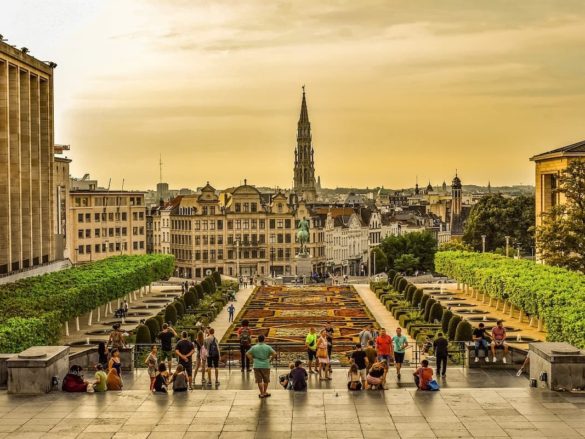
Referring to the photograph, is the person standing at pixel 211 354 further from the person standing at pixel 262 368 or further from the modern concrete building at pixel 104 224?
the modern concrete building at pixel 104 224

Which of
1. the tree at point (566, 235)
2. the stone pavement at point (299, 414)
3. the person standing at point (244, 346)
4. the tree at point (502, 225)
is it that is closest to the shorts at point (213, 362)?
the person standing at point (244, 346)

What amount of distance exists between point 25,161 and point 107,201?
229 feet

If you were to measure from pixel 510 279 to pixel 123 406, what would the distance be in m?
40.5

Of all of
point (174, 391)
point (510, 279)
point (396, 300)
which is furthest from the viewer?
point (396, 300)

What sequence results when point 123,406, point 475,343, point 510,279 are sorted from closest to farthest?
1. point 123,406
2. point 475,343
3. point 510,279

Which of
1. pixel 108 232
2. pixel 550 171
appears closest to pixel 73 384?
pixel 550 171

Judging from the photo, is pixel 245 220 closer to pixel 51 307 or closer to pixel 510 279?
pixel 510 279

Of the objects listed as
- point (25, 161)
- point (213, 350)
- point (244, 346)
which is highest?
point (25, 161)

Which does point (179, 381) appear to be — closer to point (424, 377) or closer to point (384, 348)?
point (424, 377)

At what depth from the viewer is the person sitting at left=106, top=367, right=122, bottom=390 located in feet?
97.2

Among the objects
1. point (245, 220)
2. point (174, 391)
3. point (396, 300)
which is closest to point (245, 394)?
point (174, 391)

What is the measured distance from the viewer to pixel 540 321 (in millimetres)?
59125

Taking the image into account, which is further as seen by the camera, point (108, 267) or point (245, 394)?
point (108, 267)

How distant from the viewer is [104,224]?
15288cm
